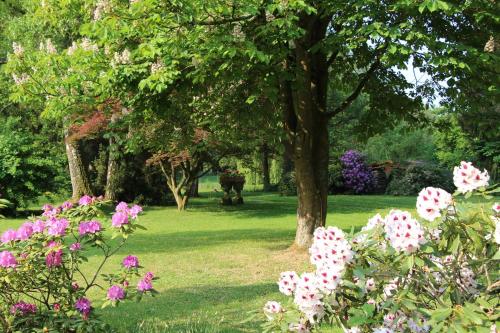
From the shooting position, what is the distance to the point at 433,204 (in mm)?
2477

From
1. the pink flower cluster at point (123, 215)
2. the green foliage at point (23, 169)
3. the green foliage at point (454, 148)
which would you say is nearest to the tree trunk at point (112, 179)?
the green foliage at point (23, 169)

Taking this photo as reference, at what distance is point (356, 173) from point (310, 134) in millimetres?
16967

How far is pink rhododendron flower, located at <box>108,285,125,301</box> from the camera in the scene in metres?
3.85

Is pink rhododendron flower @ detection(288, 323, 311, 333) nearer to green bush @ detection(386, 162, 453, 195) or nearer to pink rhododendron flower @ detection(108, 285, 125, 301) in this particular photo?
pink rhododendron flower @ detection(108, 285, 125, 301)

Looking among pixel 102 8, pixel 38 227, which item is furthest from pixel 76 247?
pixel 102 8

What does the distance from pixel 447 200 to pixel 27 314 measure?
310cm

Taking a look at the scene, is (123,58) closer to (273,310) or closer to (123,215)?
(123,215)

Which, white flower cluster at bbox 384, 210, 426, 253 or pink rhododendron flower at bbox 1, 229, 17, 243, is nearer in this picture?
white flower cluster at bbox 384, 210, 426, 253

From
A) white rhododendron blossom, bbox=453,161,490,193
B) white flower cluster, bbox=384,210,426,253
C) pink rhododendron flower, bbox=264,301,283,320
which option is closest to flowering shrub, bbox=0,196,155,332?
pink rhododendron flower, bbox=264,301,283,320

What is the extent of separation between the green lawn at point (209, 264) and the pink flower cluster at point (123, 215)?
62.9 inches

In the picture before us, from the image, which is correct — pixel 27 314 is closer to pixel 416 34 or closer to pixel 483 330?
pixel 483 330

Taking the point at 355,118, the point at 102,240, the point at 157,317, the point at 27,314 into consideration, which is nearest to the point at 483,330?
the point at 102,240

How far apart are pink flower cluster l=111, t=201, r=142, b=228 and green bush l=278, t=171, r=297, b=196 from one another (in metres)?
21.6

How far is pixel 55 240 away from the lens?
12.5 feet
